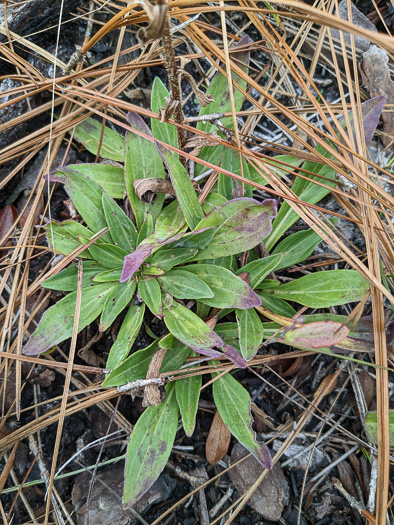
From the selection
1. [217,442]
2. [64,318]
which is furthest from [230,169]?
[217,442]

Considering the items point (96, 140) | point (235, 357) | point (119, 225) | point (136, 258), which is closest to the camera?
point (136, 258)

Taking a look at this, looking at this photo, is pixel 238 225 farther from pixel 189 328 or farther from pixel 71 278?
pixel 71 278

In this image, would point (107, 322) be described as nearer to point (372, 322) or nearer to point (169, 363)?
point (169, 363)

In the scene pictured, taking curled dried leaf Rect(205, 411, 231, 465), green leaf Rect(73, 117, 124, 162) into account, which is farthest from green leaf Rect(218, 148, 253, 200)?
curled dried leaf Rect(205, 411, 231, 465)

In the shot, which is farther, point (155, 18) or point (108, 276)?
point (108, 276)

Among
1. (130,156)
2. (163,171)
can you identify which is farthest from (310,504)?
(130,156)

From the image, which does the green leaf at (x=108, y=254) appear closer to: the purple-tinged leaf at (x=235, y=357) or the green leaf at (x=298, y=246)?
the purple-tinged leaf at (x=235, y=357)

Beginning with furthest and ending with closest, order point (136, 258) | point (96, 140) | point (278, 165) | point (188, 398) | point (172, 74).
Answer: point (96, 140) → point (278, 165) → point (188, 398) → point (136, 258) → point (172, 74)
